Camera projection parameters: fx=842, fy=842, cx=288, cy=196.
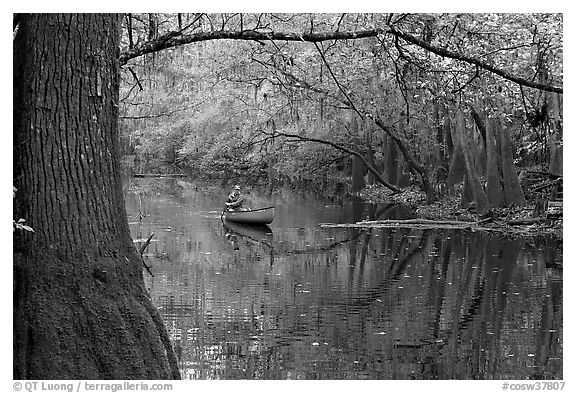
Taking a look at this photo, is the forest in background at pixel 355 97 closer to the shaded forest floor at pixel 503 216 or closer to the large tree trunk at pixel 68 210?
the shaded forest floor at pixel 503 216

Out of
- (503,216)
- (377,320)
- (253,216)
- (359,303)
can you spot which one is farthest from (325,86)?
(377,320)

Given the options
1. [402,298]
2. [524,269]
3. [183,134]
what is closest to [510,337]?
[402,298]

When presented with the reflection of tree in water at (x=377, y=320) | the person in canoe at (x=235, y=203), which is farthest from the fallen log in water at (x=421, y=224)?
the reflection of tree in water at (x=377, y=320)

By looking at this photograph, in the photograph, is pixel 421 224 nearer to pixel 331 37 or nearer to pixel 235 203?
pixel 235 203

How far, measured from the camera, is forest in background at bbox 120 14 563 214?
7.70 metres

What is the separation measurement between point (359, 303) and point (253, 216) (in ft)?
31.8

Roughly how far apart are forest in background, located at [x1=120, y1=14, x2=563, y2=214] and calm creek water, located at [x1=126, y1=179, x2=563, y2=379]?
2.39 meters

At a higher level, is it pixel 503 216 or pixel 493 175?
pixel 493 175

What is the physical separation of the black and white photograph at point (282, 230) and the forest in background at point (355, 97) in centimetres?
6

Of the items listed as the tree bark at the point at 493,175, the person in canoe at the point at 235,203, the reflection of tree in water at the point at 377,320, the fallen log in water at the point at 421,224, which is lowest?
the reflection of tree in water at the point at 377,320

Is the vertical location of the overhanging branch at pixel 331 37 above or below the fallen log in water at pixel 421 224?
above

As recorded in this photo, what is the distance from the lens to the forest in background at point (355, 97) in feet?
25.3

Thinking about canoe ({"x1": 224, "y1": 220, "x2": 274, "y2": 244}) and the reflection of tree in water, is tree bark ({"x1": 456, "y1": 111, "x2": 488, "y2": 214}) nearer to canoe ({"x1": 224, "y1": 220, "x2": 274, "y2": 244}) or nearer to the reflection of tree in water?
canoe ({"x1": 224, "y1": 220, "x2": 274, "y2": 244})

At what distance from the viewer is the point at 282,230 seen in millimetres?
19719
